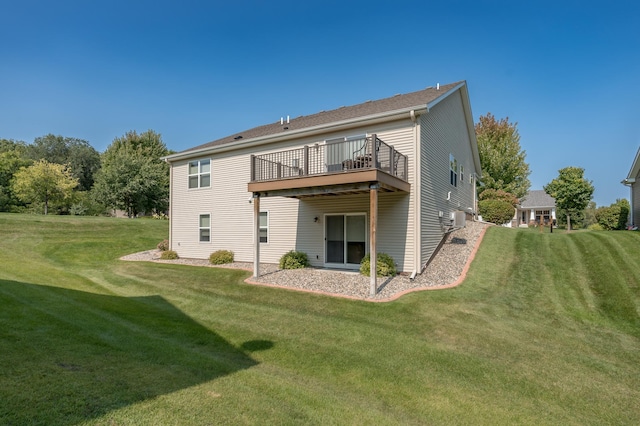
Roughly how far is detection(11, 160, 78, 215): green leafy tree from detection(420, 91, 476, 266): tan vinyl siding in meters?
34.5

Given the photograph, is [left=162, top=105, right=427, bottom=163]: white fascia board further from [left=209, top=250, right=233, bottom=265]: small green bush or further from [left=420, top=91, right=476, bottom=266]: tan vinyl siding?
[left=209, top=250, right=233, bottom=265]: small green bush

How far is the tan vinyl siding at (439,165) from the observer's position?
11.3 m

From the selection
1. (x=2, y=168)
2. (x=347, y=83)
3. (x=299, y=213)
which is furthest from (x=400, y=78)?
(x=2, y=168)

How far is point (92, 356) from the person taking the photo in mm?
4156

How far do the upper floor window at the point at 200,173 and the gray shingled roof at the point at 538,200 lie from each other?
32998mm

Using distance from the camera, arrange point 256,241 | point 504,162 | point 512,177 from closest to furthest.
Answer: point 256,241 → point 504,162 → point 512,177

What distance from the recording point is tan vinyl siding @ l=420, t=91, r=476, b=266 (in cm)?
1126

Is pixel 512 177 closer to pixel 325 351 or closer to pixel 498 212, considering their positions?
pixel 498 212

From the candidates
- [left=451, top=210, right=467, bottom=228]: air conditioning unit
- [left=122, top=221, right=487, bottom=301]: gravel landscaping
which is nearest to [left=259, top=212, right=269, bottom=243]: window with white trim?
[left=122, top=221, right=487, bottom=301]: gravel landscaping

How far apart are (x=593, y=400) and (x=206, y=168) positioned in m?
15.8

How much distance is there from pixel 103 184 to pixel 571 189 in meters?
42.5

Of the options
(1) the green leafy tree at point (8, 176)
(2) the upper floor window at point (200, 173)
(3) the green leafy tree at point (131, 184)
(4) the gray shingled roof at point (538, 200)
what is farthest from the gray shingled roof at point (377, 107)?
(1) the green leafy tree at point (8, 176)

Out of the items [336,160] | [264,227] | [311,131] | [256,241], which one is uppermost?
[311,131]

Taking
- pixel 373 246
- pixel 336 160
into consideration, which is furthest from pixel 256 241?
Result: pixel 373 246
